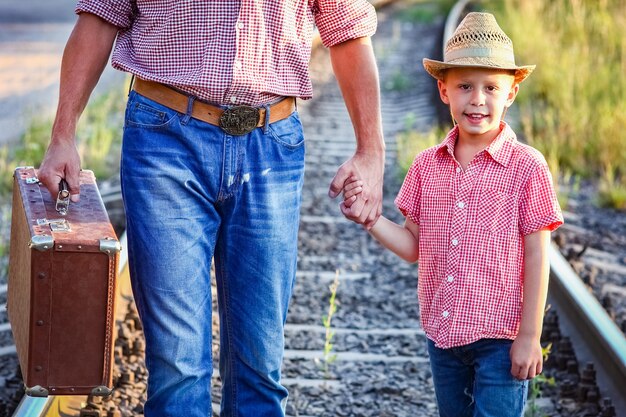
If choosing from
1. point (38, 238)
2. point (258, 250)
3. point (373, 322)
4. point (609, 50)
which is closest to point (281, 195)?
point (258, 250)

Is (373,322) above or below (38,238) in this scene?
below

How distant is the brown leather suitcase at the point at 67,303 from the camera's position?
10.9ft

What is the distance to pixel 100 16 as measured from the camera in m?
3.48

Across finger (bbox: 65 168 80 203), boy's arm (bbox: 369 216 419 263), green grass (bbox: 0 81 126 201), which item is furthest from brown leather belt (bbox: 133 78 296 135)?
green grass (bbox: 0 81 126 201)

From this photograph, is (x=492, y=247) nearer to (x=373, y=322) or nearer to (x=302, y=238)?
(x=373, y=322)

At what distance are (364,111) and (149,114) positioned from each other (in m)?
0.68

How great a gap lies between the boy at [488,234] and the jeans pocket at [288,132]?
245 mm

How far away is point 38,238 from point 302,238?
3861mm

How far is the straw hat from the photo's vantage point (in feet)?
11.4

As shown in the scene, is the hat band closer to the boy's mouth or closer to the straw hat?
the straw hat

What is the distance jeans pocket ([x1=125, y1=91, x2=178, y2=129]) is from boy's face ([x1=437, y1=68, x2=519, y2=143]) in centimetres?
83

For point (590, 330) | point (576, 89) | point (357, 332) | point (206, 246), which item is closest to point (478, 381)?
point (206, 246)

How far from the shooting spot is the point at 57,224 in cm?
345

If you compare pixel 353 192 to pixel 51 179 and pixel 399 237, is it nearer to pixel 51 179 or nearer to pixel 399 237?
pixel 399 237
